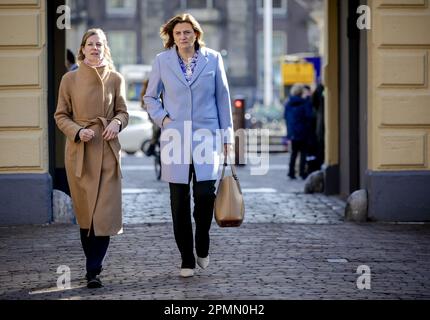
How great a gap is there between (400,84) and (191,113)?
14.9 ft

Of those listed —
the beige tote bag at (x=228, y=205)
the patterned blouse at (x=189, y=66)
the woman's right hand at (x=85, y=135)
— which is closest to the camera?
the woman's right hand at (x=85, y=135)

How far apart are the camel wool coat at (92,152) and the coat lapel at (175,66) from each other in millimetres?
481

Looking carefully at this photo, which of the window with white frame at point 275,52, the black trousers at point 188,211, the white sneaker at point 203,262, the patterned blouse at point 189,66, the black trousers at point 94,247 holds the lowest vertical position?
the white sneaker at point 203,262

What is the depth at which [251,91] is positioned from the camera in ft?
218

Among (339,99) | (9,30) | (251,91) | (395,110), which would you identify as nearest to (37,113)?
(9,30)

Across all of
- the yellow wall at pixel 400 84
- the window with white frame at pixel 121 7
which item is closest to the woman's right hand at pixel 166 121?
the yellow wall at pixel 400 84

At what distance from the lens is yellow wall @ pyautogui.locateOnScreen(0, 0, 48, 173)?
1230 cm

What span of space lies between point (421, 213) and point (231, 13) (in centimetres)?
5537

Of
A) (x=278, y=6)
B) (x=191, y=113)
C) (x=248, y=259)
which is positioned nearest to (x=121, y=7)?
(x=278, y=6)

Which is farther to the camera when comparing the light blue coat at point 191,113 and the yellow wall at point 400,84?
the yellow wall at point 400,84

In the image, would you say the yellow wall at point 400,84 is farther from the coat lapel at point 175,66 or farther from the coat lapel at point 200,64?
the coat lapel at point 175,66

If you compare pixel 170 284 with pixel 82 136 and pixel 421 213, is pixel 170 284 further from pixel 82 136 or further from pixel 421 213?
pixel 421 213

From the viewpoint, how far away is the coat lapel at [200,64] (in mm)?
8633

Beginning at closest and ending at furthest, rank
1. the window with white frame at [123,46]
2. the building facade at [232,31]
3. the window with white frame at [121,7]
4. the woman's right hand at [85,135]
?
the woman's right hand at [85,135]
the building facade at [232,31]
the window with white frame at [123,46]
the window with white frame at [121,7]
